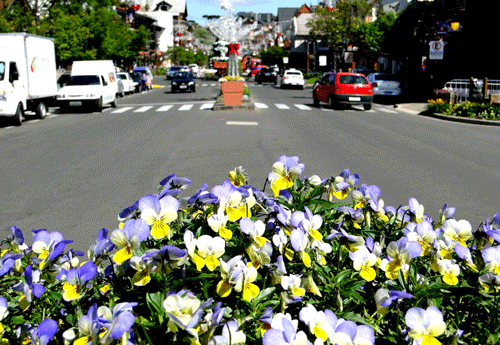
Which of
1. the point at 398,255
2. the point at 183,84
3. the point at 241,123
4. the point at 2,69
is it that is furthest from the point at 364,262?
the point at 183,84

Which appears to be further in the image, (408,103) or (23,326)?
(408,103)

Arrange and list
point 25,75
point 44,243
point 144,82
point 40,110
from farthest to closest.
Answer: point 144,82, point 40,110, point 25,75, point 44,243

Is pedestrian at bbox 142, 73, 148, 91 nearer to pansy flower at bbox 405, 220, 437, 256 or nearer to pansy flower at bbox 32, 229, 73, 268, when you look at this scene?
pansy flower at bbox 32, 229, 73, 268

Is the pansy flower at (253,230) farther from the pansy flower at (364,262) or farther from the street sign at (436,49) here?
the street sign at (436,49)

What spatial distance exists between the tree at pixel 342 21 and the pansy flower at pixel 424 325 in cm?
5057

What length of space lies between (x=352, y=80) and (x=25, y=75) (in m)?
14.3

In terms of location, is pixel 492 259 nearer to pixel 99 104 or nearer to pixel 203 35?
pixel 99 104

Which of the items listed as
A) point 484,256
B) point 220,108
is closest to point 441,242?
point 484,256

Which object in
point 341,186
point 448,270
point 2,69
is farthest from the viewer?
point 2,69

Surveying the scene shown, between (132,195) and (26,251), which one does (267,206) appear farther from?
(132,195)

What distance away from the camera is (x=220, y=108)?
82.4 ft

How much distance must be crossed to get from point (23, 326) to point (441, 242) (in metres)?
1.61

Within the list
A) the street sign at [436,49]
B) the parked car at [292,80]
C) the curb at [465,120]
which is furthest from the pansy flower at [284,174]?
the parked car at [292,80]

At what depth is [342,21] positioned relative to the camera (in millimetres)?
52875
